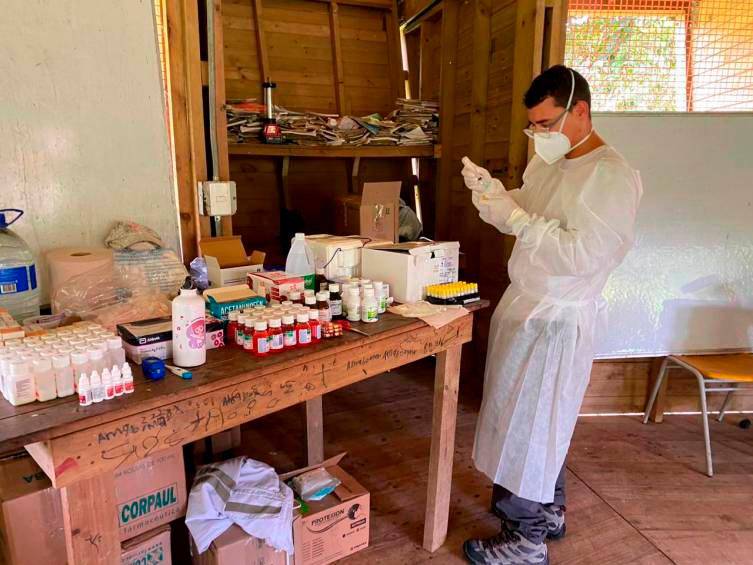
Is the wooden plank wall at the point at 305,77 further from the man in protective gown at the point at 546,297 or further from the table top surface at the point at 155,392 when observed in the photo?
the table top surface at the point at 155,392

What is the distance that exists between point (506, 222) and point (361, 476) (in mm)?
1271

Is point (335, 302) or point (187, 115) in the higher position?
point (187, 115)

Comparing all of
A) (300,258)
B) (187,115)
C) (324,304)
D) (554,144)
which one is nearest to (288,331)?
(324,304)

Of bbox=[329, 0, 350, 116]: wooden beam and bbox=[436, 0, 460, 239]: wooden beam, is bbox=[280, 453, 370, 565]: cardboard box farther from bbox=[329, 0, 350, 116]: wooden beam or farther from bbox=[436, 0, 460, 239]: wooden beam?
bbox=[329, 0, 350, 116]: wooden beam

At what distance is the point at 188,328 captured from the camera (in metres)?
1.13

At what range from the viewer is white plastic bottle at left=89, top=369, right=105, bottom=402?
0.98m

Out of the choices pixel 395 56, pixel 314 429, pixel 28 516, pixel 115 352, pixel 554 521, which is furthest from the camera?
pixel 395 56

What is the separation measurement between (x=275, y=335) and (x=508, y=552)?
1.15 metres

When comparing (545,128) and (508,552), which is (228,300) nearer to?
(545,128)

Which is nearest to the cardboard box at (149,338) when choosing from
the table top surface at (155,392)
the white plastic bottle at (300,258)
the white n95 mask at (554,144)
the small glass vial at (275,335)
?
the table top surface at (155,392)

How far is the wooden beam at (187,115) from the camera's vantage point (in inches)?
76.3

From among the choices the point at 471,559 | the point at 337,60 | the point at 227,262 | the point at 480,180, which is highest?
the point at 337,60

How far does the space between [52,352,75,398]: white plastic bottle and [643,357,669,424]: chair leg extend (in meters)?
2.62

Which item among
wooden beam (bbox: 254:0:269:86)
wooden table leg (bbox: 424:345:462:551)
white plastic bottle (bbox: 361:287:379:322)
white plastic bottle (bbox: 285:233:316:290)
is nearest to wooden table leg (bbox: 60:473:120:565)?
white plastic bottle (bbox: 361:287:379:322)
